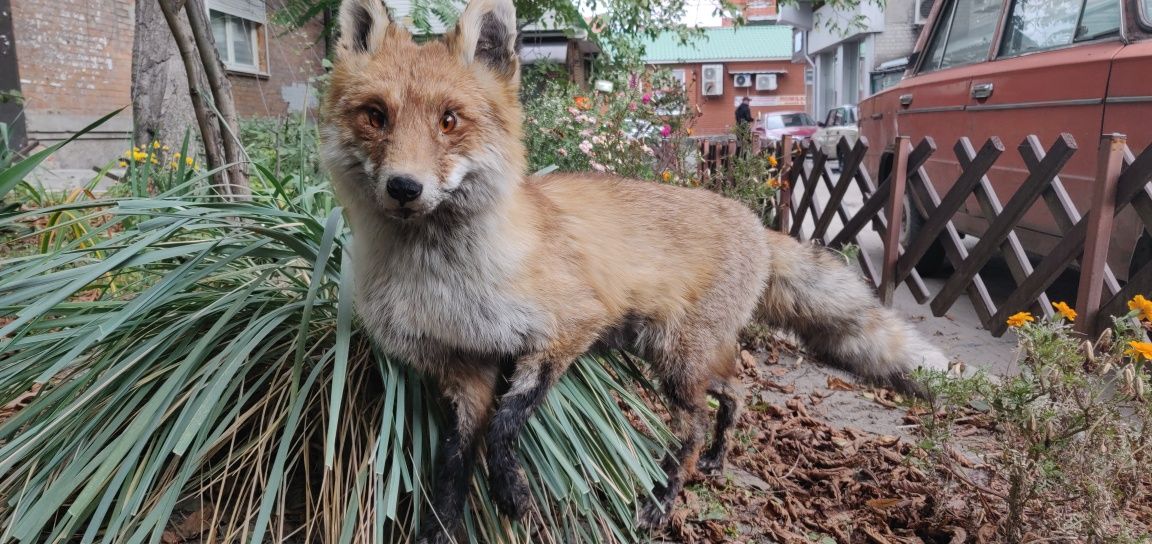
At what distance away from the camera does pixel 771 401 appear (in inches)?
169

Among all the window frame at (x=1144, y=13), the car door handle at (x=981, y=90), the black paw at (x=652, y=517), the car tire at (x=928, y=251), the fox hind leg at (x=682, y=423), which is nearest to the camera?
the black paw at (x=652, y=517)

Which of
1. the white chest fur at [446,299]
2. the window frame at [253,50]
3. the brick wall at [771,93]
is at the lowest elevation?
the white chest fur at [446,299]

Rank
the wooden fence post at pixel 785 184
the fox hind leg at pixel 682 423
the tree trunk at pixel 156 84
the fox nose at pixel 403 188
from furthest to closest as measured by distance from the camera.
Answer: the wooden fence post at pixel 785 184, the tree trunk at pixel 156 84, the fox hind leg at pixel 682 423, the fox nose at pixel 403 188

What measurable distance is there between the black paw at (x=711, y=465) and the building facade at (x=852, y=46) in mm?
23692

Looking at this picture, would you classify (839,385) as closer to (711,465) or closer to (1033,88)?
(711,465)

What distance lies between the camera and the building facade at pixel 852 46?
2938cm

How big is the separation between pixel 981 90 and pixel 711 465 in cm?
408

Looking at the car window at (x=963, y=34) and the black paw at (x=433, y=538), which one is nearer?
the black paw at (x=433, y=538)

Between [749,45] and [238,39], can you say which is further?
[749,45]

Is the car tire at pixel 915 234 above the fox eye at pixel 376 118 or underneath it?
underneath

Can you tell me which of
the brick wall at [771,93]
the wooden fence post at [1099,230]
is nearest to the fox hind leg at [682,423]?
the wooden fence post at [1099,230]

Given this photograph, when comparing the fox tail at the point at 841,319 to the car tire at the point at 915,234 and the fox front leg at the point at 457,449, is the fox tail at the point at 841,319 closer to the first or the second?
the fox front leg at the point at 457,449

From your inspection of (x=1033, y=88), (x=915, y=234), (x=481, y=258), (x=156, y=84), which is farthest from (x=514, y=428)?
(x=156, y=84)

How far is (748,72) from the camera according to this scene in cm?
4753
